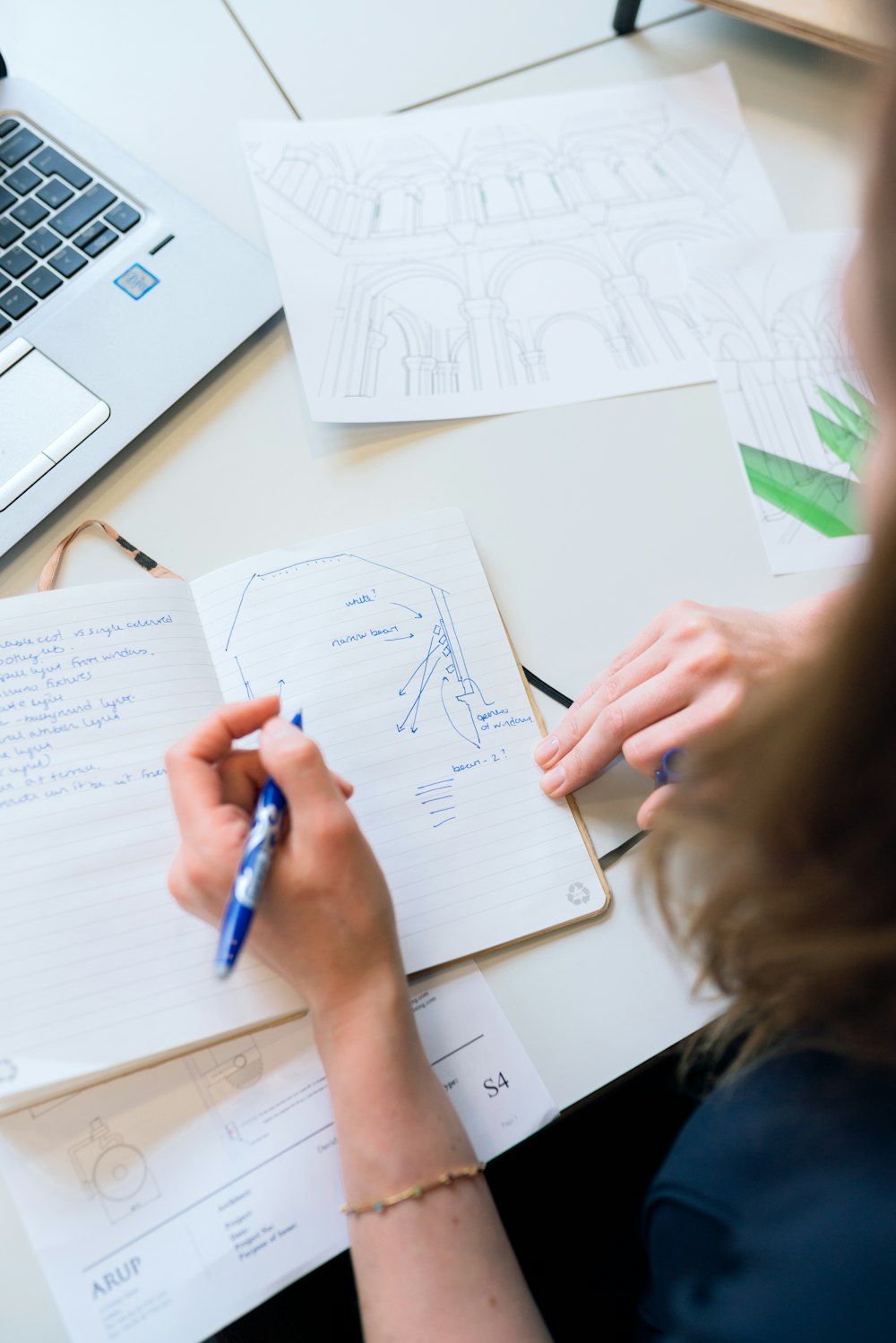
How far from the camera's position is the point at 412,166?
2.69 feet

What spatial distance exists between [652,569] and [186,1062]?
44 centimetres

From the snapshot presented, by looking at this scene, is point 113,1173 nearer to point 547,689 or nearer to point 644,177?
point 547,689

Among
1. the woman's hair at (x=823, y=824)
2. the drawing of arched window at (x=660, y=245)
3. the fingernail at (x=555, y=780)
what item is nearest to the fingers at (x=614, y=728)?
the fingernail at (x=555, y=780)

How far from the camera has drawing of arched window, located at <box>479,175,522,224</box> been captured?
2.64 ft

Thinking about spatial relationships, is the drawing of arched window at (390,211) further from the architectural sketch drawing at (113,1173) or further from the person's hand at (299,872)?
the architectural sketch drawing at (113,1173)

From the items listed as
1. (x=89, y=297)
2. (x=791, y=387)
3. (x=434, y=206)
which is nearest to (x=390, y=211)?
(x=434, y=206)

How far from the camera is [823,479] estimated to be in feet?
2.37

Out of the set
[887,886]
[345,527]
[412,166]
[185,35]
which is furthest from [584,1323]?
[185,35]

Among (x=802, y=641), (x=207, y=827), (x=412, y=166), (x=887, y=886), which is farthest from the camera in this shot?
(x=412, y=166)

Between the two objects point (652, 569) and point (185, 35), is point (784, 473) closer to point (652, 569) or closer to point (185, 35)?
point (652, 569)

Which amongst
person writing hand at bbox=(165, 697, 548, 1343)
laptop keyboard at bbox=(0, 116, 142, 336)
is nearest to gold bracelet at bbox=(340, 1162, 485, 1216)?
person writing hand at bbox=(165, 697, 548, 1343)

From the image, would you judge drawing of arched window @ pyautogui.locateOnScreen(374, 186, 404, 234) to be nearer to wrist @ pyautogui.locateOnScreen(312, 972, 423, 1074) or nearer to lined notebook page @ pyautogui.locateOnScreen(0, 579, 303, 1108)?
lined notebook page @ pyautogui.locateOnScreen(0, 579, 303, 1108)

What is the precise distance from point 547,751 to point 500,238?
0.45 metres

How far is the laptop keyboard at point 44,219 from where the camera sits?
717 millimetres
